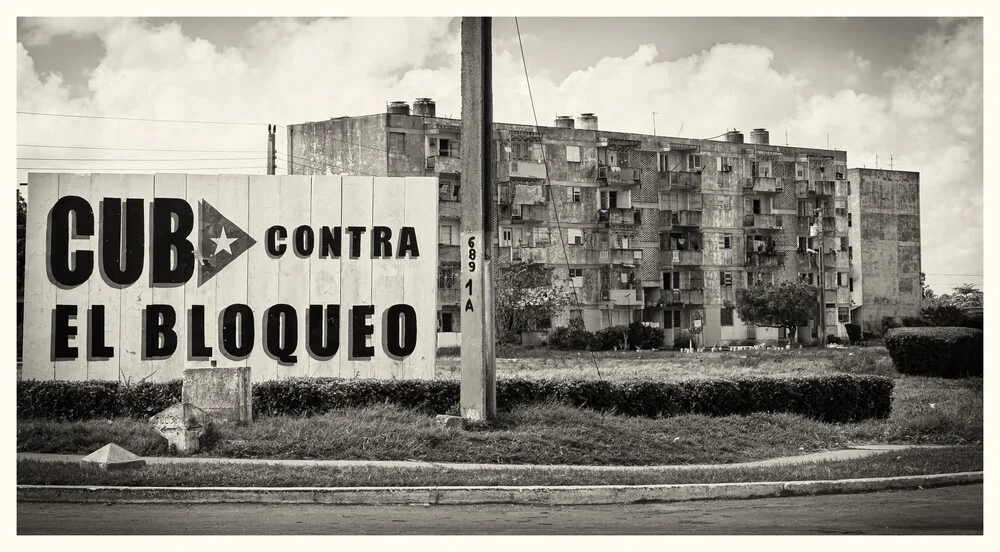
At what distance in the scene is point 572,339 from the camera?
67125mm

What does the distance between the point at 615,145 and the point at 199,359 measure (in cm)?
6024

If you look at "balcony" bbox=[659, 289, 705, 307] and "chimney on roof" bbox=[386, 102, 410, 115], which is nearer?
"chimney on roof" bbox=[386, 102, 410, 115]

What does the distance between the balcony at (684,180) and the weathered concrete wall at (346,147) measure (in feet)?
74.0

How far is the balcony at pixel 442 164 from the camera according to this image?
65.8 metres

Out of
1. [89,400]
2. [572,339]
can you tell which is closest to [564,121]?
[572,339]

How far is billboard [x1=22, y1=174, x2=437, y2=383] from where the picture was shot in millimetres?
15711

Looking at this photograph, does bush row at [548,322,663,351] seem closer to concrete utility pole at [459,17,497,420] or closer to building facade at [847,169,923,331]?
building facade at [847,169,923,331]

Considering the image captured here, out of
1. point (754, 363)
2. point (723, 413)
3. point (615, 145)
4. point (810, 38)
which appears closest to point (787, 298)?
point (615, 145)

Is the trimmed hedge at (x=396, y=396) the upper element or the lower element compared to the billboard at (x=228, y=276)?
lower

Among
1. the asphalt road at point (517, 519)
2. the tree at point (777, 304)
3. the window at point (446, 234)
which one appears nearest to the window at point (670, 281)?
the tree at point (777, 304)

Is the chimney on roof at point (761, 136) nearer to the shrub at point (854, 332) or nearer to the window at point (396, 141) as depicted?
the shrub at point (854, 332)

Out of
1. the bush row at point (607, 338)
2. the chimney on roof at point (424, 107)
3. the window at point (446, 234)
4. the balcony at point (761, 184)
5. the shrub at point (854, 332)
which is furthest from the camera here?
the shrub at point (854, 332)

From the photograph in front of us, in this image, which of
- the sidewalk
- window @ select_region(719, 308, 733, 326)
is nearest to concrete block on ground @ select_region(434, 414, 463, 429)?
the sidewalk

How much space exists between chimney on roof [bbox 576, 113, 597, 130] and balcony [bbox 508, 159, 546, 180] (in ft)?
20.1
